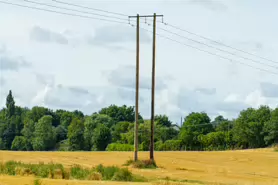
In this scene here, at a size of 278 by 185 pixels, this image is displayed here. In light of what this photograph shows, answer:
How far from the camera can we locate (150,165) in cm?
4409

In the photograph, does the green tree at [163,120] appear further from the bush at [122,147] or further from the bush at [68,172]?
the bush at [68,172]

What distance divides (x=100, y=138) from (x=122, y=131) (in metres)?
12.5

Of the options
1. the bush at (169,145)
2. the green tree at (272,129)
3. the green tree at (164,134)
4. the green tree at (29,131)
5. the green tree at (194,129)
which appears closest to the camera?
the green tree at (272,129)

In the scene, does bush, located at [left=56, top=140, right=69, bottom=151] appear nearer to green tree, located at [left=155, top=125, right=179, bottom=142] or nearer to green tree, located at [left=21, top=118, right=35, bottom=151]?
green tree, located at [left=21, top=118, right=35, bottom=151]

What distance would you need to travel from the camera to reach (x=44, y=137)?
468 feet

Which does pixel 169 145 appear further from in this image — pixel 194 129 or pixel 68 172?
pixel 68 172

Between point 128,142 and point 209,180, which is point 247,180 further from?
point 128,142

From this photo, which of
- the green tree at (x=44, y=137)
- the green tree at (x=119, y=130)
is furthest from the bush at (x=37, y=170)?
the green tree at (x=44, y=137)

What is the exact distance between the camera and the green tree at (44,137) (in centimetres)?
14238

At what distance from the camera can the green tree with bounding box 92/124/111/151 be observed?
134 metres

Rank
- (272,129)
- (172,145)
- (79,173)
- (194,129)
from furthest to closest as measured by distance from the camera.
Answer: (194,129)
(172,145)
(272,129)
(79,173)

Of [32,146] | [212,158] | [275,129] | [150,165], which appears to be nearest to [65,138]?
[32,146]

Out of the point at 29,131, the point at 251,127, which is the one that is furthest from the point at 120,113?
the point at 251,127

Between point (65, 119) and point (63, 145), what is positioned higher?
point (65, 119)
